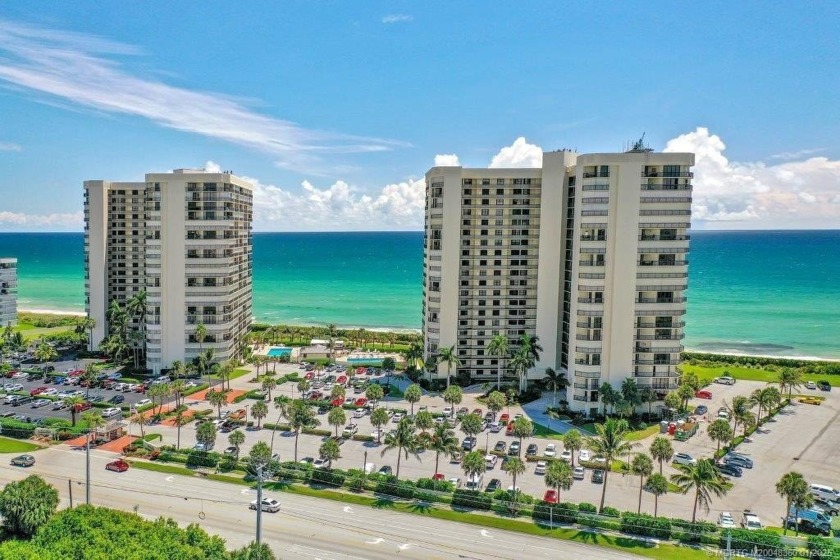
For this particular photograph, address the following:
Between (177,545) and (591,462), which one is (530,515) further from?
(177,545)

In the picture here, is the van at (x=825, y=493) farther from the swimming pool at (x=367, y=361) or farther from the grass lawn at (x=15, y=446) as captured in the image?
the grass lawn at (x=15, y=446)

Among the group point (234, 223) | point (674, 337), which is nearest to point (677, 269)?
point (674, 337)

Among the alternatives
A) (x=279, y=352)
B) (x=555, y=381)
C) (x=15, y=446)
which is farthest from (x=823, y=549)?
(x=279, y=352)

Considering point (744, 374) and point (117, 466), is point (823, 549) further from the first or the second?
point (744, 374)

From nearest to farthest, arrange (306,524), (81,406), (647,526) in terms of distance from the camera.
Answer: (647,526), (306,524), (81,406)

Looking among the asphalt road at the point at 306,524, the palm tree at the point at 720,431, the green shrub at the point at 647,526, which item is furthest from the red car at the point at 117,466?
the palm tree at the point at 720,431

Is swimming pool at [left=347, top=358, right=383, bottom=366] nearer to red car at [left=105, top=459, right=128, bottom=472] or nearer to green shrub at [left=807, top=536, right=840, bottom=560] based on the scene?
red car at [left=105, top=459, right=128, bottom=472]

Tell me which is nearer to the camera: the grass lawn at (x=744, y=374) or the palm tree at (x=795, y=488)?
the palm tree at (x=795, y=488)
